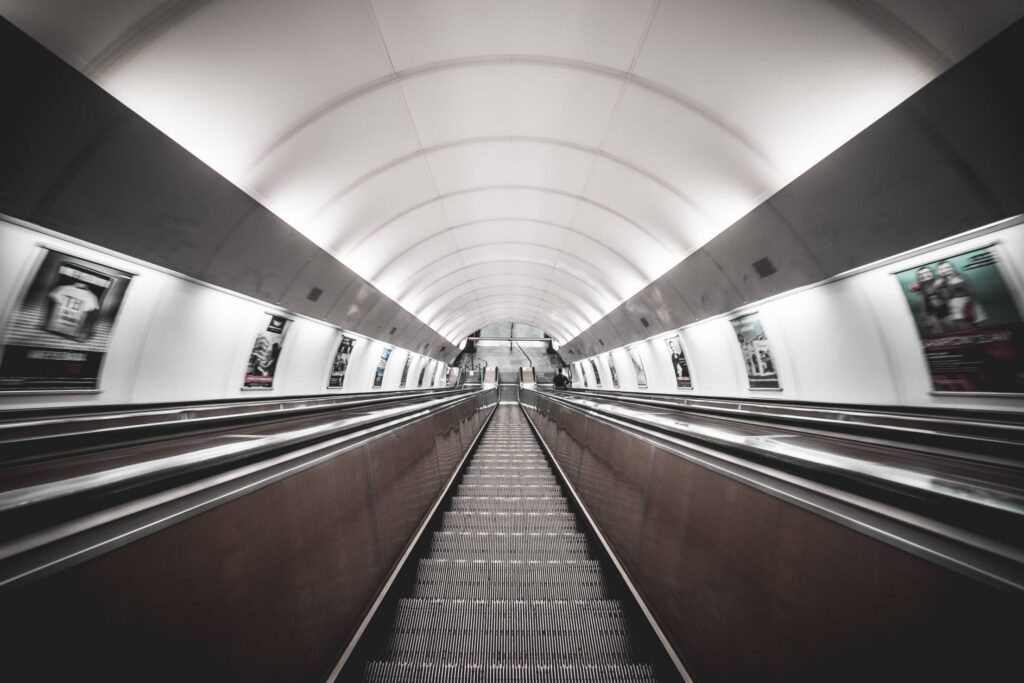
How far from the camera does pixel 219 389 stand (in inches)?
291

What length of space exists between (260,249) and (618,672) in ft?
25.5

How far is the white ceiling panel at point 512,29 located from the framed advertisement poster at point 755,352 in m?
6.19

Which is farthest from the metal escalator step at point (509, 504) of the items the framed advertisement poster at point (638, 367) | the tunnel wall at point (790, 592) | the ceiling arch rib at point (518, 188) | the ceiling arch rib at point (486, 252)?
the framed advertisement poster at point (638, 367)

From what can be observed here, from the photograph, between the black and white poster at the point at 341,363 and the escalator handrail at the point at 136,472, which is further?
the black and white poster at the point at 341,363

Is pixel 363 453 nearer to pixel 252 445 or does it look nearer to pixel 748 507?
pixel 252 445

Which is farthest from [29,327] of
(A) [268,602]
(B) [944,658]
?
(B) [944,658]

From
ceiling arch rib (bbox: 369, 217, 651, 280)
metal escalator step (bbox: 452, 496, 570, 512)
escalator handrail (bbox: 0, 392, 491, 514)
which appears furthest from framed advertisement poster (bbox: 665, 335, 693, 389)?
escalator handrail (bbox: 0, 392, 491, 514)

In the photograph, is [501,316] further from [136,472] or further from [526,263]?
[136,472]

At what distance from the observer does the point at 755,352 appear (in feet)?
27.8

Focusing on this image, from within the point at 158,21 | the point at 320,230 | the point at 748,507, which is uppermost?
the point at 158,21

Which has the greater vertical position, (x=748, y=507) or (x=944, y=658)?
(x=748, y=507)

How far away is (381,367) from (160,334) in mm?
9500

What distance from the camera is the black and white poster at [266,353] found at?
8258 millimetres

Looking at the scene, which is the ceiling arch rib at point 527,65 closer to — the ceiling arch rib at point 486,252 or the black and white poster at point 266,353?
the black and white poster at point 266,353
